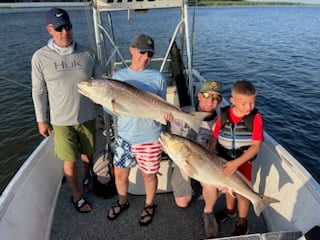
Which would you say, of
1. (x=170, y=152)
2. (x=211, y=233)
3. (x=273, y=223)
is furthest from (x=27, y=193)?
(x=273, y=223)

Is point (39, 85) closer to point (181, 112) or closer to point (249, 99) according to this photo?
point (181, 112)

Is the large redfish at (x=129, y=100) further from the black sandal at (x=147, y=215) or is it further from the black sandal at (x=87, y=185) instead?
the black sandal at (x=87, y=185)

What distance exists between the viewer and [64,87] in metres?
3.29

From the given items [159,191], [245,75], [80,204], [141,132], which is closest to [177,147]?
[141,132]

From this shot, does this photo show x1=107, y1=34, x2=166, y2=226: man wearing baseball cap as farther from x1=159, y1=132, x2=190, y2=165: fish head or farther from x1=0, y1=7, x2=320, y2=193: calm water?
x1=0, y1=7, x2=320, y2=193: calm water

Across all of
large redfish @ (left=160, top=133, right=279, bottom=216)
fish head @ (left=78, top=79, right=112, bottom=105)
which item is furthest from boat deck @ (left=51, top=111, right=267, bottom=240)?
fish head @ (left=78, top=79, right=112, bottom=105)

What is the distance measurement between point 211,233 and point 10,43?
20.1 meters

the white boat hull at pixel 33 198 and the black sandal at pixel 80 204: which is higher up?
the white boat hull at pixel 33 198

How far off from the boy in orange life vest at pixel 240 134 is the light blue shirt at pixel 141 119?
24.2 inches

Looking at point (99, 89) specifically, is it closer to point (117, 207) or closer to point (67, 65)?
point (67, 65)

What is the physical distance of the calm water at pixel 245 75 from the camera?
325 inches

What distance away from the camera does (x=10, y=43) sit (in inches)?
781

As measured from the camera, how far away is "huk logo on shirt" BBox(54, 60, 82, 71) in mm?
3215

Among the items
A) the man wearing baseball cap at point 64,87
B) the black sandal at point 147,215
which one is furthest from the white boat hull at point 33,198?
the black sandal at point 147,215
